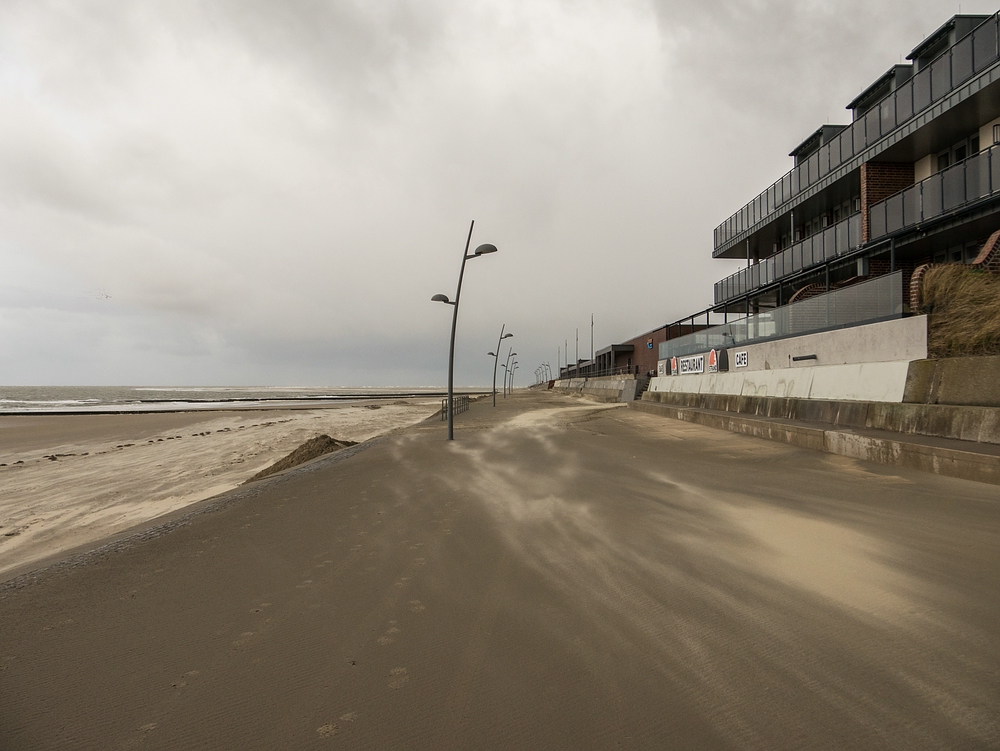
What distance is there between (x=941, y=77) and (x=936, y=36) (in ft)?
14.6

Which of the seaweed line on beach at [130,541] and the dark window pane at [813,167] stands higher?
the dark window pane at [813,167]

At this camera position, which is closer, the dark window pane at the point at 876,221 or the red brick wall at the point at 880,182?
the dark window pane at the point at 876,221

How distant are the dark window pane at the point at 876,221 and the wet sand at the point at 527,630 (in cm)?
1471

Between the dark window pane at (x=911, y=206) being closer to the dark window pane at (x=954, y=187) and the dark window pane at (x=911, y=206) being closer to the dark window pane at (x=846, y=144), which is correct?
the dark window pane at (x=954, y=187)

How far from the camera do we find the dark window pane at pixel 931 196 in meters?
14.8

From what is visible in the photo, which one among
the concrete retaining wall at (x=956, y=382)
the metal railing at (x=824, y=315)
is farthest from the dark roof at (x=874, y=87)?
the concrete retaining wall at (x=956, y=382)

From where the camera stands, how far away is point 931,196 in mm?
15062

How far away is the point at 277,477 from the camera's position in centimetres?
841

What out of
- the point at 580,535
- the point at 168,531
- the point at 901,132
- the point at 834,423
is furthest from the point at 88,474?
the point at 901,132

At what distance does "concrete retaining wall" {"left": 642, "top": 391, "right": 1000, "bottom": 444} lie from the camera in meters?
7.63

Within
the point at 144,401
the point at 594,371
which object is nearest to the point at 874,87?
the point at 594,371

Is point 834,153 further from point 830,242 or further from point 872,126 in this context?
point 830,242

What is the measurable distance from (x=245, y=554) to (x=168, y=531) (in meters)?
1.41

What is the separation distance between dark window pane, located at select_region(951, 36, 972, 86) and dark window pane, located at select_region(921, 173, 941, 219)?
8.45 ft
